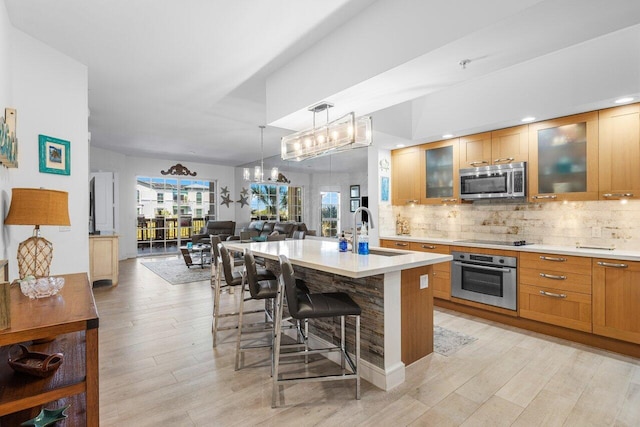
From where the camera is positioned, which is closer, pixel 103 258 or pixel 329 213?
pixel 103 258

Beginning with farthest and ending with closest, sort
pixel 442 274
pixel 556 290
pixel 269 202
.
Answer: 1. pixel 269 202
2. pixel 442 274
3. pixel 556 290

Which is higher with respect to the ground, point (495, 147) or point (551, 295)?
point (495, 147)

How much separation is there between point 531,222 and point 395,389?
2.86 m

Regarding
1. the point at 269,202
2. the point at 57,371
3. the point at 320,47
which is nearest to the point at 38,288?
the point at 57,371

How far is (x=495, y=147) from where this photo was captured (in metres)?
3.98

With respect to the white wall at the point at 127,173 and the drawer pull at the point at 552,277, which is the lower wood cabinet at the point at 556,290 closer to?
the drawer pull at the point at 552,277

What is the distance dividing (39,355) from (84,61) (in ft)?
10.1

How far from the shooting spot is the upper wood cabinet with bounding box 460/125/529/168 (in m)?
3.75

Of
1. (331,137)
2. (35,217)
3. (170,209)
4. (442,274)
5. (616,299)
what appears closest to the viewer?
(35,217)

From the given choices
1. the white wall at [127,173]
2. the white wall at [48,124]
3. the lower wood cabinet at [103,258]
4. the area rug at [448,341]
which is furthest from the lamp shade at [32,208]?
the white wall at [127,173]

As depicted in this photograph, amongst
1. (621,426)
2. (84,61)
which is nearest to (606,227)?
(621,426)

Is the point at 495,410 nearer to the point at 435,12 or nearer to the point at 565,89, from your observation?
the point at 435,12

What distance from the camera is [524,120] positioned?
141 inches

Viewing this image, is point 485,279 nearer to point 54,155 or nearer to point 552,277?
point 552,277
